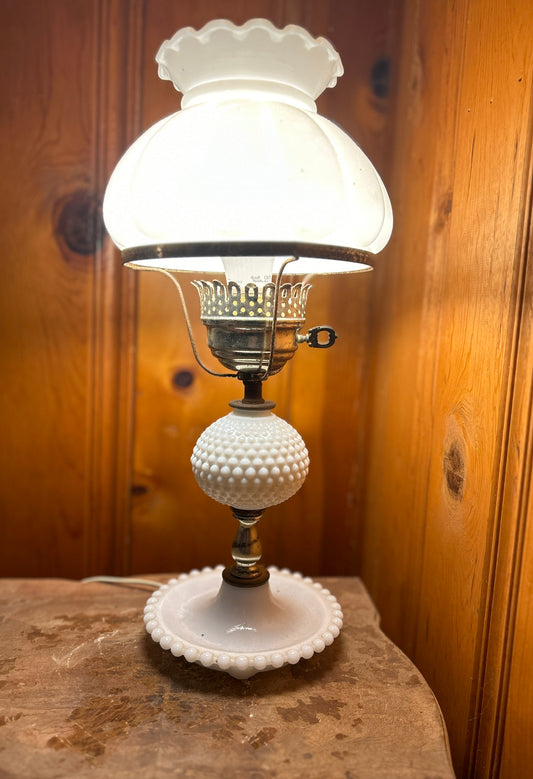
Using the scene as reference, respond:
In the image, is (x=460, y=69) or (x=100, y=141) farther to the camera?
(x=100, y=141)

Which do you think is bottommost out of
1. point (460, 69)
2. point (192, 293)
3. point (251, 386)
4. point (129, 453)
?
point (129, 453)

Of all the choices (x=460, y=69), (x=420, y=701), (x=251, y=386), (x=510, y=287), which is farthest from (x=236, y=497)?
(x=460, y=69)

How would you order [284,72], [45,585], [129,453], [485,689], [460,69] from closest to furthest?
[284,72] → [485,689] → [460,69] → [45,585] → [129,453]

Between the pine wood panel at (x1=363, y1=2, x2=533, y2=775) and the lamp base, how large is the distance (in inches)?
7.9

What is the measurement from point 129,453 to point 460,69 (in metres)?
0.92

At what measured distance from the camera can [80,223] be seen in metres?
1.14

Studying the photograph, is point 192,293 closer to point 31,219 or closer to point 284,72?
point 31,219

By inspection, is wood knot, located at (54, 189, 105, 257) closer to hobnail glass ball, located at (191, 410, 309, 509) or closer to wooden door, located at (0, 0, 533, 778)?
wooden door, located at (0, 0, 533, 778)

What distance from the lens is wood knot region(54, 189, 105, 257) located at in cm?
113

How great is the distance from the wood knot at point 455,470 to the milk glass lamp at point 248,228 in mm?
241

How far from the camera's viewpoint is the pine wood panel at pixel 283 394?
1120 millimetres

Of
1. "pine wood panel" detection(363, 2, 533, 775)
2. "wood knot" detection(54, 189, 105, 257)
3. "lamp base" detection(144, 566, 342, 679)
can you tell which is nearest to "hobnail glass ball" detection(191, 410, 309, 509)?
"lamp base" detection(144, 566, 342, 679)

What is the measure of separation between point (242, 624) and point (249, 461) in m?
0.23

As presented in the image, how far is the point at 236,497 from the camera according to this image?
76cm
